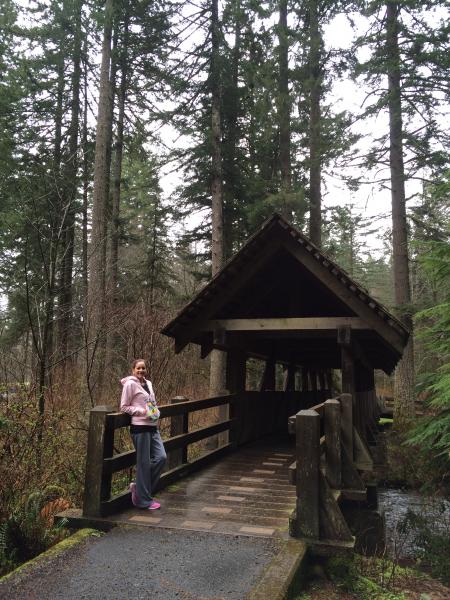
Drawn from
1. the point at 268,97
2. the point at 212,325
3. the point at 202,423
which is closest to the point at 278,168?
the point at 268,97

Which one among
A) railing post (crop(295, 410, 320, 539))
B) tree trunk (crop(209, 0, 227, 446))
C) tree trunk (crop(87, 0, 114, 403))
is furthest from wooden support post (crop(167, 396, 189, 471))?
tree trunk (crop(209, 0, 227, 446))

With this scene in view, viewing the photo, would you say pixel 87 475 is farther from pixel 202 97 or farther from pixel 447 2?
pixel 447 2

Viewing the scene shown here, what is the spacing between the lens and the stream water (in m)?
7.78

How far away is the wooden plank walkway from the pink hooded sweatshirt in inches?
42.0

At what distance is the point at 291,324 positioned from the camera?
8.40 metres

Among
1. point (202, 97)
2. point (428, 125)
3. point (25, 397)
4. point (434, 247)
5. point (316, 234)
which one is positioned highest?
point (202, 97)

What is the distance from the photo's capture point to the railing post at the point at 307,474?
4797mm

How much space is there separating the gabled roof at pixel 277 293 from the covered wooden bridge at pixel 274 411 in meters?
0.02

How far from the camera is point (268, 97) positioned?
18.1 m

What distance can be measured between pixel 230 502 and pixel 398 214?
43.8ft

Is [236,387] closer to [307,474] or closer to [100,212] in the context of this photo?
[307,474]

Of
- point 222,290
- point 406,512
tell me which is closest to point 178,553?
point 222,290

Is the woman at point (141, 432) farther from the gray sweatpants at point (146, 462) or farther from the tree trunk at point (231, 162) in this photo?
the tree trunk at point (231, 162)

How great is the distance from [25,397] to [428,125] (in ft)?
51.8
